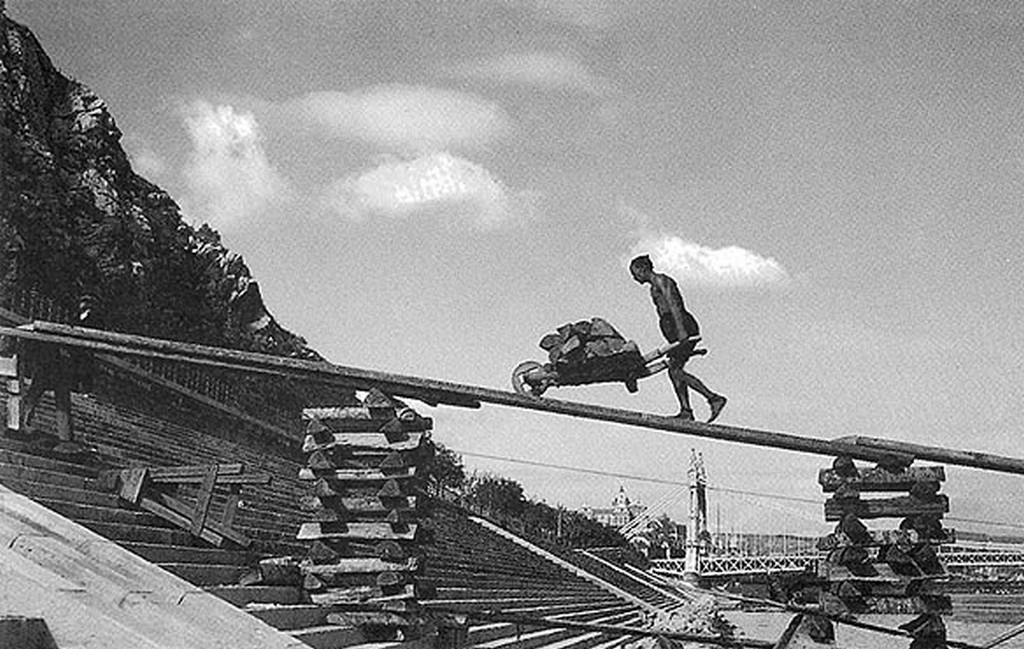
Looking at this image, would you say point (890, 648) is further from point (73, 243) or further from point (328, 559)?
point (73, 243)

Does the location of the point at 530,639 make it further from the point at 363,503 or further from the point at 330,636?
the point at 330,636

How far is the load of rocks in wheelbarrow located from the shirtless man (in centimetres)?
25

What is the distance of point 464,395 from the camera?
7973 mm

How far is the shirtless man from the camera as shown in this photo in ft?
26.7

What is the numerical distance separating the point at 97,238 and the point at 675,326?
32232mm

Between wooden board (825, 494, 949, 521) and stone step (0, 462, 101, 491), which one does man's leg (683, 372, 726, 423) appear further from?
stone step (0, 462, 101, 491)

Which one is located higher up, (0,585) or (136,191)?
(136,191)

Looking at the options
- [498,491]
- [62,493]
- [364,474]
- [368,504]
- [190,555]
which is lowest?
[190,555]

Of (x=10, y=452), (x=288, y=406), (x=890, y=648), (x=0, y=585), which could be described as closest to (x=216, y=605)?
(x=0, y=585)

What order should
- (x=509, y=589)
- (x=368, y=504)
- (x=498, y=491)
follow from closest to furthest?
(x=368, y=504) < (x=509, y=589) < (x=498, y=491)

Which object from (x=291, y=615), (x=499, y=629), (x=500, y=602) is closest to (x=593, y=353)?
(x=291, y=615)

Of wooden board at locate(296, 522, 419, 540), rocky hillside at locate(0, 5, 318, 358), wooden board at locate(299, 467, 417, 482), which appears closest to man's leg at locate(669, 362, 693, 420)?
wooden board at locate(299, 467, 417, 482)

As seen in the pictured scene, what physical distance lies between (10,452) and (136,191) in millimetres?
40619

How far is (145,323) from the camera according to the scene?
126 ft
